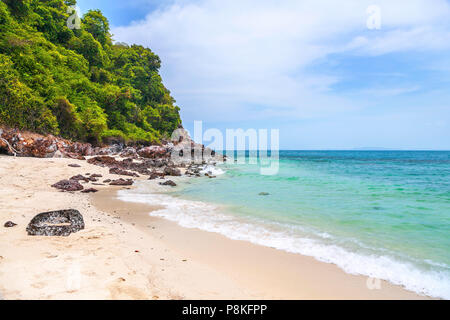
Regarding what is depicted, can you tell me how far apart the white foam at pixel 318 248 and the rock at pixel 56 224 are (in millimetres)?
2497

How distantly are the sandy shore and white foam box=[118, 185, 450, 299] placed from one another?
0.28 m

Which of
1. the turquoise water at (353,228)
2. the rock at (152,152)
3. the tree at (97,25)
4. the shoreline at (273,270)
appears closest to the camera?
the shoreline at (273,270)

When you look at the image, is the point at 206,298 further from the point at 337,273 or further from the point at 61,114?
the point at 61,114

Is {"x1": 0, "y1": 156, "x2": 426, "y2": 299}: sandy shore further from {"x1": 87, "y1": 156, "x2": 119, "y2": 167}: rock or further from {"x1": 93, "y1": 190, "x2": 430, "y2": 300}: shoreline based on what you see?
{"x1": 87, "y1": 156, "x2": 119, "y2": 167}: rock

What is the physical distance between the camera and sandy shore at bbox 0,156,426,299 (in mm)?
2832

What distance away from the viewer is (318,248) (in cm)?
492

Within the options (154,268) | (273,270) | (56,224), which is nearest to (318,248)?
(273,270)

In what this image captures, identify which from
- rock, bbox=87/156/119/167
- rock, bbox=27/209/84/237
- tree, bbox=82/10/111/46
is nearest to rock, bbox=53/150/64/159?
rock, bbox=87/156/119/167

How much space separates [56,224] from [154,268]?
2.93 m

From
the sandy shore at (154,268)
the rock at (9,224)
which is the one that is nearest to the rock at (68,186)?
the sandy shore at (154,268)

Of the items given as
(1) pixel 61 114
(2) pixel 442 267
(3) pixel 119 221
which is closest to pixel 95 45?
(1) pixel 61 114

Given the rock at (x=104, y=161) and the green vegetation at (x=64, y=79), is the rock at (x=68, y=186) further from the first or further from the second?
the green vegetation at (x=64, y=79)

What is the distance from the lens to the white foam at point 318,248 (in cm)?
366

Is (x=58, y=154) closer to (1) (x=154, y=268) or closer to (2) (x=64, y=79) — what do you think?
(2) (x=64, y=79)
